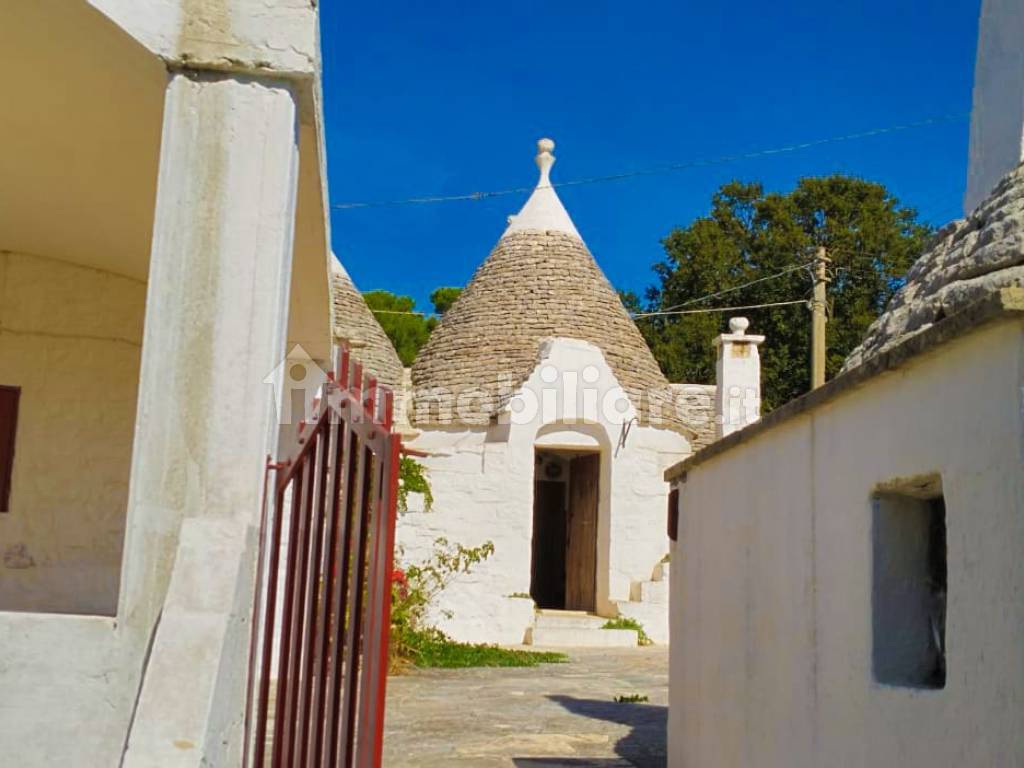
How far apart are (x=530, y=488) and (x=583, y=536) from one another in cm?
163

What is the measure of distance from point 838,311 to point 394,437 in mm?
30341

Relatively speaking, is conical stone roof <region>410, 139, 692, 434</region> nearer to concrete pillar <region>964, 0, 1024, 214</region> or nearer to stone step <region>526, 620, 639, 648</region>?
stone step <region>526, 620, 639, 648</region>

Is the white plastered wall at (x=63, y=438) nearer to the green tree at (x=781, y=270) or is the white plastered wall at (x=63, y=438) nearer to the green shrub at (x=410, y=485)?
the green shrub at (x=410, y=485)

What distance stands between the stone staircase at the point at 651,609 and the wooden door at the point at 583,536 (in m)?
0.96

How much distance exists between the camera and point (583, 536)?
51.9 ft

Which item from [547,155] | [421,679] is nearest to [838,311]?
[547,155]

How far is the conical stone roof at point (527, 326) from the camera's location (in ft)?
50.1

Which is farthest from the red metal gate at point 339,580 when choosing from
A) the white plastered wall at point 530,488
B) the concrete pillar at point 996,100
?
the white plastered wall at point 530,488

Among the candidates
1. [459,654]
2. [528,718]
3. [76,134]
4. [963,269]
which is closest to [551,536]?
[459,654]

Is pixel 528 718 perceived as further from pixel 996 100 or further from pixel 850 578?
pixel 996 100

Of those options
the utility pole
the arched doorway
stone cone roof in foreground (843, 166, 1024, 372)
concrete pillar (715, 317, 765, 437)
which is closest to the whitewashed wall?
stone cone roof in foreground (843, 166, 1024, 372)

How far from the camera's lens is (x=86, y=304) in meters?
6.27

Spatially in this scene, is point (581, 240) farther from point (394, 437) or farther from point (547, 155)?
point (394, 437)

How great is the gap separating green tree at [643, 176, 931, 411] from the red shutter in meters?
24.1
